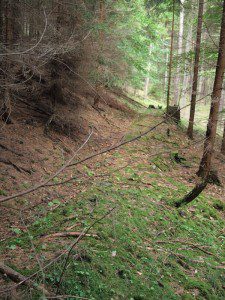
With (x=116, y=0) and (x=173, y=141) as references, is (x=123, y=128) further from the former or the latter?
(x=116, y=0)

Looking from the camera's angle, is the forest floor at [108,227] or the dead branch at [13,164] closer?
the forest floor at [108,227]

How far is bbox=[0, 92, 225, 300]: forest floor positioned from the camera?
3865 mm

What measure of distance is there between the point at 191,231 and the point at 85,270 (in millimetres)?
3632

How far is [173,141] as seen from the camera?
1390cm

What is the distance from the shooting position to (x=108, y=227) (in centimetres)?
550

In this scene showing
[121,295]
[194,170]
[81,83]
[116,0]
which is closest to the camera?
[121,295]

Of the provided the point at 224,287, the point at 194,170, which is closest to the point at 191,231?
the point at 224,287

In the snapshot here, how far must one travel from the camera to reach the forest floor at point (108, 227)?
152 inches

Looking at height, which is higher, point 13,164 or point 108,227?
point 13,164

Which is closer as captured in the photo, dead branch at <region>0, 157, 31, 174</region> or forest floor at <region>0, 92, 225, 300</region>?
forest floor at <region>0, 92, 225, 300</region>

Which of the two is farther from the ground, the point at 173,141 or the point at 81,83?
the point at 81,83

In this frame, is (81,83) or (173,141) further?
(173,141)

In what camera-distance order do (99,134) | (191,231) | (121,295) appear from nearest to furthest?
(121,295) < (191,231) < (99,134)

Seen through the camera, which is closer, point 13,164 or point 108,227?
point 108,227
